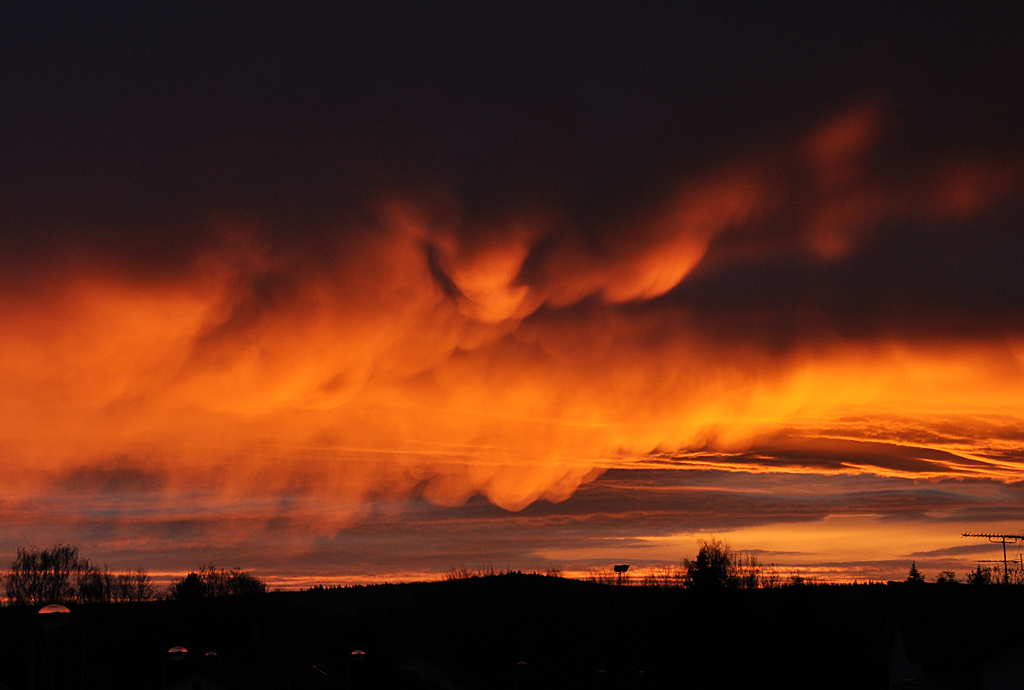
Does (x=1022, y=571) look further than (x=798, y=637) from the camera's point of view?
Yes

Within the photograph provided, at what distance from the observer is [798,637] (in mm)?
95188

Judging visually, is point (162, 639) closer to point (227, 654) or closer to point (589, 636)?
point (227, 654)

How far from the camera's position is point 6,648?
393 ft

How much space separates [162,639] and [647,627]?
98593 mm

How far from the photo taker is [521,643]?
573 feet

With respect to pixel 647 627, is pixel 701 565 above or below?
above

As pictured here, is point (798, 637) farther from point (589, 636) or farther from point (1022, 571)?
point (589, 636)

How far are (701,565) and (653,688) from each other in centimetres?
4992

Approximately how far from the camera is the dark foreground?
55844 mm

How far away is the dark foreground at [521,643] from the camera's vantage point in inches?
2199

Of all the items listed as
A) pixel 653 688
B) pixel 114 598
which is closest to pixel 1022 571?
pixel 653 688

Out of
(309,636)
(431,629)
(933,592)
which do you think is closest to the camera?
(933,592)

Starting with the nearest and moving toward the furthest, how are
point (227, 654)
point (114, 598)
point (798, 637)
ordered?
point (798, 637) < point (227, 654) < point (114, 598)

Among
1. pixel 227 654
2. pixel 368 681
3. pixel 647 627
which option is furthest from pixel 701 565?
pixel 647 627
